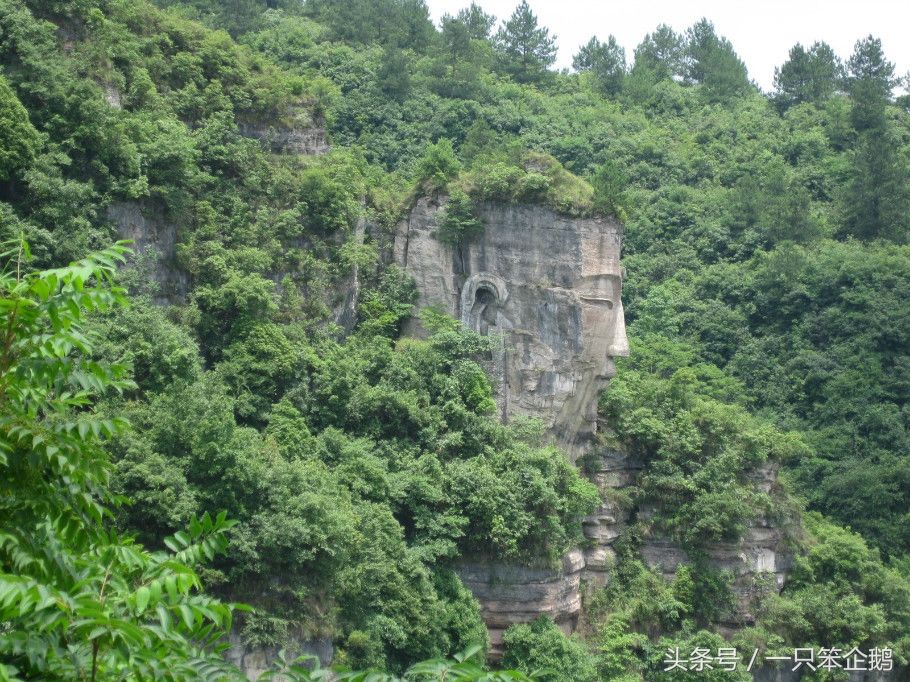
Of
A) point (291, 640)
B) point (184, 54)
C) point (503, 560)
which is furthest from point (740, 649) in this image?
point (184, 54)

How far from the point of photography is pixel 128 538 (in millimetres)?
5277

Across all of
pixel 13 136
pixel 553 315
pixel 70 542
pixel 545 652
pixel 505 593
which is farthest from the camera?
pixel 553 315

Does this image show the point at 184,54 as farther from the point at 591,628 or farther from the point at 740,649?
the point at 740,649

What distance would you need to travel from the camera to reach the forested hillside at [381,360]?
17.6 meters

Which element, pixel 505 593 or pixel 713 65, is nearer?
pixel 505 593

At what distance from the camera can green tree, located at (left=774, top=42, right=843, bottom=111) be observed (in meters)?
49.4

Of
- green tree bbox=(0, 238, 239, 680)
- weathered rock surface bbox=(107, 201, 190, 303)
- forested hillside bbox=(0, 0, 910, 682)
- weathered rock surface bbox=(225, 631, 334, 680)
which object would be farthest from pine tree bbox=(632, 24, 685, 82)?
green tree bbox=(0, 238, 239, 680)

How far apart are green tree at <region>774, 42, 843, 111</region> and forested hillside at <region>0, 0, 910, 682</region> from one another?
4.90m

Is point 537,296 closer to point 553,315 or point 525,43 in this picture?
point 553,315

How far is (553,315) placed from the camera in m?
28.1

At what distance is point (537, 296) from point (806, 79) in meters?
27.1

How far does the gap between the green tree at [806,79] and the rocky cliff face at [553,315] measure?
2445cm

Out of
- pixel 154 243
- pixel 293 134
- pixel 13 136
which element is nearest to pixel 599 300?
pixel 293 134

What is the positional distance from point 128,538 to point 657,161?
132 feet
